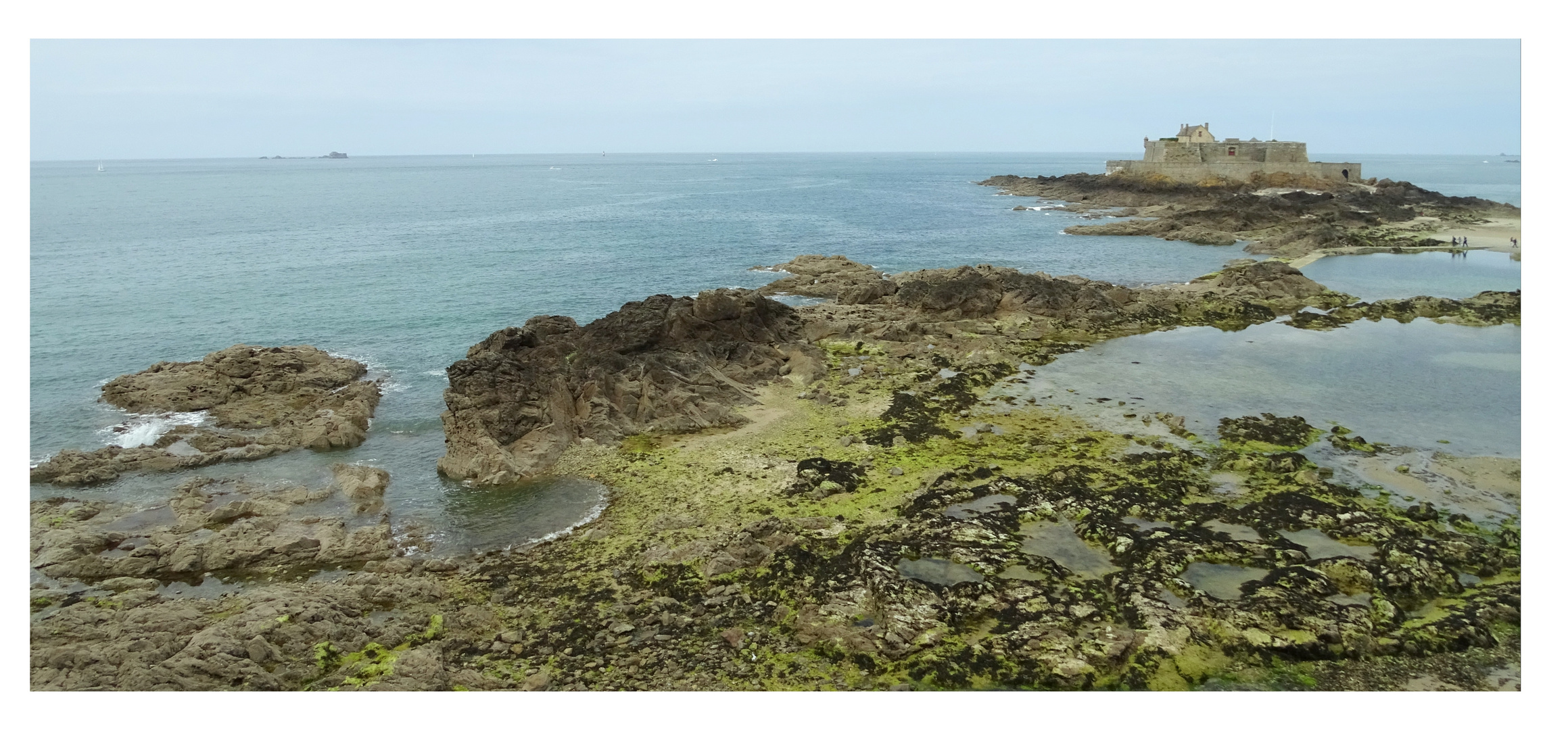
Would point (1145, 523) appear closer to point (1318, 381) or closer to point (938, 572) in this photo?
point (938, 572)

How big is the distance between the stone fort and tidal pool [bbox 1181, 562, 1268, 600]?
74312 millimetres

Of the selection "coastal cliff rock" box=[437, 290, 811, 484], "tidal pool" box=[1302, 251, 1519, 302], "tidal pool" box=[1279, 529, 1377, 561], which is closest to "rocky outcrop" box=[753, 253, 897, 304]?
"coastal cliff rock" box=[437, 290, 811, 484]

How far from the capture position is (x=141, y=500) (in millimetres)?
18594

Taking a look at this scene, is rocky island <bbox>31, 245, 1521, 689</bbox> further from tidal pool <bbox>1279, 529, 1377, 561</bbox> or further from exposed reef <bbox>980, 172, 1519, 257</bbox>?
exposed reef <bbox>980, 172, 1519, 257</bbox>

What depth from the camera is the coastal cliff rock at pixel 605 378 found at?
68.6 ft

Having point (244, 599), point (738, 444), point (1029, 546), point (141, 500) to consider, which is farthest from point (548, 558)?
point (141, 500)

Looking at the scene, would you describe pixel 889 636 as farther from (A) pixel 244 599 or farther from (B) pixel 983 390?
(B) pixel 983 390

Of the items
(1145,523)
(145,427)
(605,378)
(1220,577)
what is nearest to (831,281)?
(605,378)

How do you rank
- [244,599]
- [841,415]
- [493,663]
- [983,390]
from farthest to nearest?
[983,390]
[841,415]
[244,599]
[493,663]

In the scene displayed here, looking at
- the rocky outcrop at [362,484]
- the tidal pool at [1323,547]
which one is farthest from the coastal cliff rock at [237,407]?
the tidal pool at [1323,547]

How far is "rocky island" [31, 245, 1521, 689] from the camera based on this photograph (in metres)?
12.1

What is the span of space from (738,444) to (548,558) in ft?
21.4

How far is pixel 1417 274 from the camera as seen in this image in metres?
43.4

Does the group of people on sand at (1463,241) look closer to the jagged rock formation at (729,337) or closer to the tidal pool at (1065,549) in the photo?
the jagged rock formation at (729,337)
